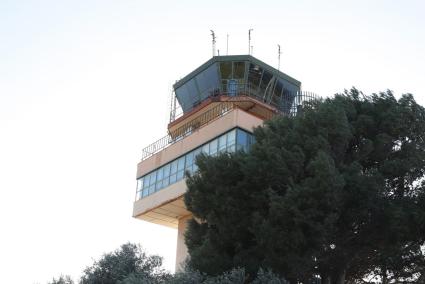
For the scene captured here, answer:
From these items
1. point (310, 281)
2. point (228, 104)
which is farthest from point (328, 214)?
point (228, 104)

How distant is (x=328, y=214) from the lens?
1925 cm

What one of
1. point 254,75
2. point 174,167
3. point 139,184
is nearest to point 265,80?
point 254,75

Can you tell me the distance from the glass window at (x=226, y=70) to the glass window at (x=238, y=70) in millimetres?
230

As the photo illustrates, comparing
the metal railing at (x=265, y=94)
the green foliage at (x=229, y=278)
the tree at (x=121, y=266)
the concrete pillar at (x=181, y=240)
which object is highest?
the metal railing at (x=265, y=94)

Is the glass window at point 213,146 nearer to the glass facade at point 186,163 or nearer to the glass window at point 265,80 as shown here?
the glass facade at point 186,163

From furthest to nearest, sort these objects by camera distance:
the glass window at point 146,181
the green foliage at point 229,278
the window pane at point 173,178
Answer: the glass window at point 146,181 → the window pane at point 173,178 → the green foliage at point 229,278

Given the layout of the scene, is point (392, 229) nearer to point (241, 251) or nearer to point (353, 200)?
point (353, 200)

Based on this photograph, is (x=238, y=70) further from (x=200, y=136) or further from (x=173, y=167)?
(x=173, y=167)

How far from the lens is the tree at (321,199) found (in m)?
19.3

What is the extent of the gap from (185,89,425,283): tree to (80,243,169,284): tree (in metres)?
2.78

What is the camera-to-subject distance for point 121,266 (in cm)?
2433

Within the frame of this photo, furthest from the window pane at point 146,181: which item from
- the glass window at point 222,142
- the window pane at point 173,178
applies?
the glass window at point 222,142

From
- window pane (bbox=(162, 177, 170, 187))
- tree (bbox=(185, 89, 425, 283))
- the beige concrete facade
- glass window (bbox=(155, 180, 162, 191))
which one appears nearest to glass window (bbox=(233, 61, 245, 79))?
the beige concrete facade

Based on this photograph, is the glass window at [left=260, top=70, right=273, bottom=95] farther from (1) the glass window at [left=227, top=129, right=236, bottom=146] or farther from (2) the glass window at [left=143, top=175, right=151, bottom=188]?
(2) the glass window at [left=143, top=175, right=151, bottom=188]
